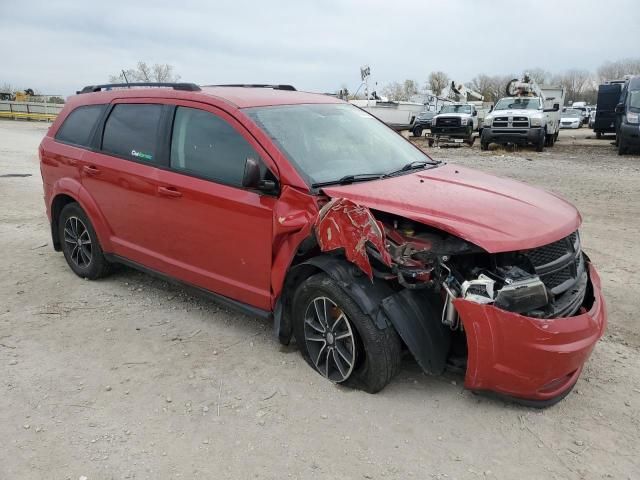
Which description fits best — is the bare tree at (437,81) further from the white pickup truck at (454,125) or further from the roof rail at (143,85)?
the roof rail at (143,85)

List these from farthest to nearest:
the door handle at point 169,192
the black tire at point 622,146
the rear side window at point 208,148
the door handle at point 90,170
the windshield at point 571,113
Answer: the windshield at point 571,113 → the black tire at point 622,146 → the door handle at point 90,170 → the door handle at point 169,192 → the rear side window at point 208,148

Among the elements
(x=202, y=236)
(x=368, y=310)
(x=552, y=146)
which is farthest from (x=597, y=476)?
(x=552, y=146)

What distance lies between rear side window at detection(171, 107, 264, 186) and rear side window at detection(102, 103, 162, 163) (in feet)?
0.82

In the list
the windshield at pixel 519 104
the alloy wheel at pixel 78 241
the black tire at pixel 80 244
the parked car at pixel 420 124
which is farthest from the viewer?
the parked car at pixel 420 124

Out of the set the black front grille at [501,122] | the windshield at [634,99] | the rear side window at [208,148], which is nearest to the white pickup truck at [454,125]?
the black front grille at [501,122]

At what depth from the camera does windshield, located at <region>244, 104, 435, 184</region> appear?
358 cm

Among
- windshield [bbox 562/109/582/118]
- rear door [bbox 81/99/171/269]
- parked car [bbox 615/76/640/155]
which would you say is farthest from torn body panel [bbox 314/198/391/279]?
windshield [bbox 562/109/582/118]

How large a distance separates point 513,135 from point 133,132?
16643 mm

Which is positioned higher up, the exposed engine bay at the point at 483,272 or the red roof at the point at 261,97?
the red roof at the point at 261,97

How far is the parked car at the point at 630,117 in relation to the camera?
619 inches

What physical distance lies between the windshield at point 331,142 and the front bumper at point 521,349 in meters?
1.32

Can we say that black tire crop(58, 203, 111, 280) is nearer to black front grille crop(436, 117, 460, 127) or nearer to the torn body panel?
the torn body panel

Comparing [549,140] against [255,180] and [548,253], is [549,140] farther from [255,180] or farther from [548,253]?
[255,180]

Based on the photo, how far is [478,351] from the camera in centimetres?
280
